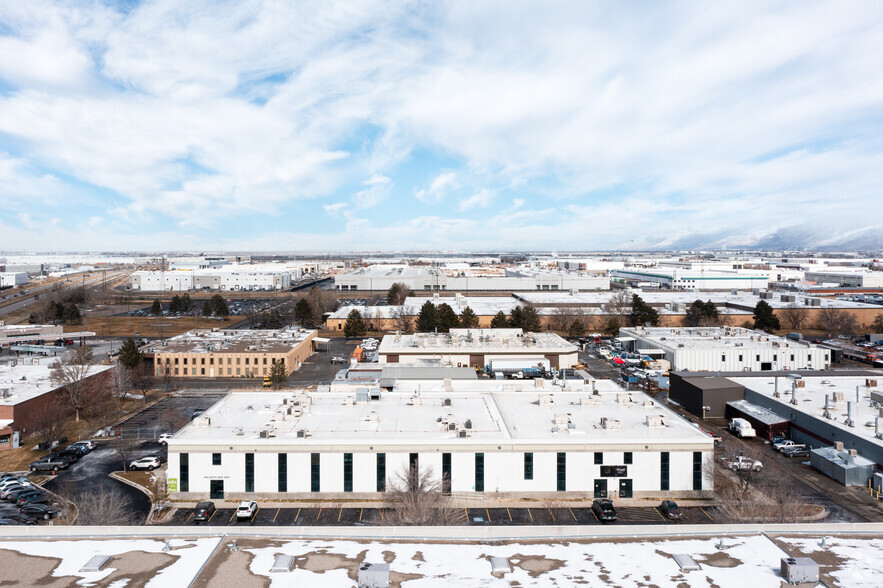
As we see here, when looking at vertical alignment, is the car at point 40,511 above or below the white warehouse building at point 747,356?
below

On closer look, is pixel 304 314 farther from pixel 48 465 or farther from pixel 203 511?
pixel 203 511

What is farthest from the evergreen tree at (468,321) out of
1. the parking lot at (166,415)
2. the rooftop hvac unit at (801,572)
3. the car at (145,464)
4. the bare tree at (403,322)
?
the rooftop hvac unit at (801,572)

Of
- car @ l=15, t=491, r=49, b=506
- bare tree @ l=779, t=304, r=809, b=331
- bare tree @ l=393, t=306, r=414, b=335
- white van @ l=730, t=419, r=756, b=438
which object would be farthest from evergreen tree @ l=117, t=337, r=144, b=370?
bare tree @ l=779, t=304, r=809, b=331

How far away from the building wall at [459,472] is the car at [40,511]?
7.35 feet

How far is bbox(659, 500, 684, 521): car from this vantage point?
36.5 ft

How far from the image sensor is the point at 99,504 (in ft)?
36.9

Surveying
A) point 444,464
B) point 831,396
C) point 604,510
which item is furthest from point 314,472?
point 831,396

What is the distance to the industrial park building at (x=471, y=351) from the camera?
25.2 meters

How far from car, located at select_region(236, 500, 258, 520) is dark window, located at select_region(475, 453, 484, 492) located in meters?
4.68

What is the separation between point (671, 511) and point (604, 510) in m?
1.40

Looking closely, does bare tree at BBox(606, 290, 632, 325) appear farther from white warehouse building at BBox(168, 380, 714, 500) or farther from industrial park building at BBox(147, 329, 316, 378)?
white warehouse building at BBox(168, 380, 714, 500)

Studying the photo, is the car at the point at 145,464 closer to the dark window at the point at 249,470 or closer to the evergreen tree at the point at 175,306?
the dark window at the point at 249,470

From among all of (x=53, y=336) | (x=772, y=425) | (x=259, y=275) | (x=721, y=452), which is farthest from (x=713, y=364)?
(x=259, y=275)

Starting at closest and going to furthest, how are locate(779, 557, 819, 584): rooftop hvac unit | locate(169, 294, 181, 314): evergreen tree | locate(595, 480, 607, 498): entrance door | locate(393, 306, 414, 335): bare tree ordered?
locate(779, 557, 819, 584): rooftop hvac unit
locate(595, 480, 607, 498): entrance door
locate(393, 306, 414, 335): bare tree
locate(169, 294, 181, 314): evergreen tree
